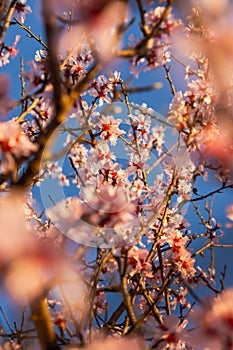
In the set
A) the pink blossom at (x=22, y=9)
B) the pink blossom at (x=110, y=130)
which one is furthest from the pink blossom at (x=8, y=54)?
the pink blossom at (x=110, y=130)

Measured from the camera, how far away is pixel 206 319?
4.44ft

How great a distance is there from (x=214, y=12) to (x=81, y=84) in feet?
3.73

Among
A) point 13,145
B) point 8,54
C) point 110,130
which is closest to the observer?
point 13,145

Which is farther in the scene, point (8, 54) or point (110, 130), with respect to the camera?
point (110, 130)

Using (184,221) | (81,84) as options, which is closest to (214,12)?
(81,84)

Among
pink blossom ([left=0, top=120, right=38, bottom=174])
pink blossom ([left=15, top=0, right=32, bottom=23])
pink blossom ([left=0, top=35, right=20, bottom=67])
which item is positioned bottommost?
pink blossom ([left=0, top=120, right=38, bottom=174])

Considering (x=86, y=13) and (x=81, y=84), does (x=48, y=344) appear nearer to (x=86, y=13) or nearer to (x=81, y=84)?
(x=81, y=84)

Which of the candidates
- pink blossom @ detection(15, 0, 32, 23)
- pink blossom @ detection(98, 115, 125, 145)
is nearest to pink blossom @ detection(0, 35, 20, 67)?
pink blossom @ detection(15, 0, 32, 23)

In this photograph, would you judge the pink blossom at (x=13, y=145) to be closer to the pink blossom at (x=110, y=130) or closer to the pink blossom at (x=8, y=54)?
the pink blossom at (x=8, y=54)

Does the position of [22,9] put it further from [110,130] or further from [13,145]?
[13,145]

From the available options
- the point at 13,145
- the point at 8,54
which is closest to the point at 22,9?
the point at 8,54

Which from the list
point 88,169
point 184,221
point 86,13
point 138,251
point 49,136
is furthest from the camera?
point 184,221

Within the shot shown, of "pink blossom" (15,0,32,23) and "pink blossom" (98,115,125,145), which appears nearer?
"pink blossom" (15,0,32,23)

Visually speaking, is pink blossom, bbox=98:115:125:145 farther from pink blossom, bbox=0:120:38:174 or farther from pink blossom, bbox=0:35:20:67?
pink blossom, bbox=0:120:38:174
